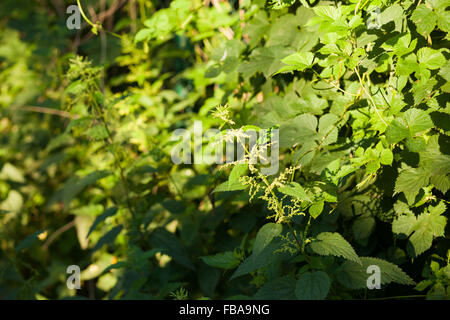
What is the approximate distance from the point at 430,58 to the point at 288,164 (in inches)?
24.3

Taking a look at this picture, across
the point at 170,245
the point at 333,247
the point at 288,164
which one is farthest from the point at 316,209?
Answer: the point at 170,245

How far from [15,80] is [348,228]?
10.2 feet

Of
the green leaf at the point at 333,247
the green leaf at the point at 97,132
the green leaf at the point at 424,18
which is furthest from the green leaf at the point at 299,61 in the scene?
the green leaf at the point at 97,132

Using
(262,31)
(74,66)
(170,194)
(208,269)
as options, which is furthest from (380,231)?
(74,66)

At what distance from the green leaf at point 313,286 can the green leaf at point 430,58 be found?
0.70 m

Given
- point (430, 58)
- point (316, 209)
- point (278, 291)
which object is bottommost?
point (278, 291)

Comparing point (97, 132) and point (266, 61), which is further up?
point (266, 61)

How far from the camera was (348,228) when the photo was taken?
4.69ft

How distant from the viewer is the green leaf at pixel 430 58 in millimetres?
1123

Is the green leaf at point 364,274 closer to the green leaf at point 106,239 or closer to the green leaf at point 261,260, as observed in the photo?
the green leaf at point 261,260

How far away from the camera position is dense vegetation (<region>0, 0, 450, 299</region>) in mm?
1124

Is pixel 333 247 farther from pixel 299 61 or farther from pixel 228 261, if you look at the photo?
pixel 299 61

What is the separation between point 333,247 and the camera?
106 centimetres

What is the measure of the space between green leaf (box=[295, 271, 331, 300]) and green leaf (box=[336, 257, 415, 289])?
0.12 metres
